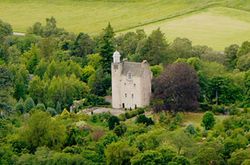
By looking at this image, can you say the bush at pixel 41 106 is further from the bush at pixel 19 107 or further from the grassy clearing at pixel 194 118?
the grassy clearing at pixel 194 118

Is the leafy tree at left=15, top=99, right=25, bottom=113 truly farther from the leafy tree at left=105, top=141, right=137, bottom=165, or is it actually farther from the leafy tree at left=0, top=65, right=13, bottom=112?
the leafy tree at left=105, top=141, right=137, bottom=165

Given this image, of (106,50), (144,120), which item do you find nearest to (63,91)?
(106,50)

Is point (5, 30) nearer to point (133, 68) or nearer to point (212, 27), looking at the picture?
point (212, 27)

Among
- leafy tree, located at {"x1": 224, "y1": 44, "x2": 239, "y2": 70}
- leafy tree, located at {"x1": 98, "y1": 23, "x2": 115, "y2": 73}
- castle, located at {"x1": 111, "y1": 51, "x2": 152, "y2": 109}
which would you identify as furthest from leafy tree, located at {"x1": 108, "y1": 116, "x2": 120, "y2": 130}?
leafy tree, located at {"x1": 224, "y1": 44, "x2": 239, "y2": 70}

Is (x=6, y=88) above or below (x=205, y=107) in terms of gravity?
above

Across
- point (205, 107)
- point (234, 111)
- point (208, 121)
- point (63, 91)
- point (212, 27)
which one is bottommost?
point (208, 121)

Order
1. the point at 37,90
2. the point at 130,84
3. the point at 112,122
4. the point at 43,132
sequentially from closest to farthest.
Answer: the point at 43,132 → the point at 112,122 → the point at 130,84 → the point at 37,90

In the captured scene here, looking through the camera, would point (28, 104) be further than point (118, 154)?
Yes

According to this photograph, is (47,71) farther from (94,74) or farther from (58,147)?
(58,147)
